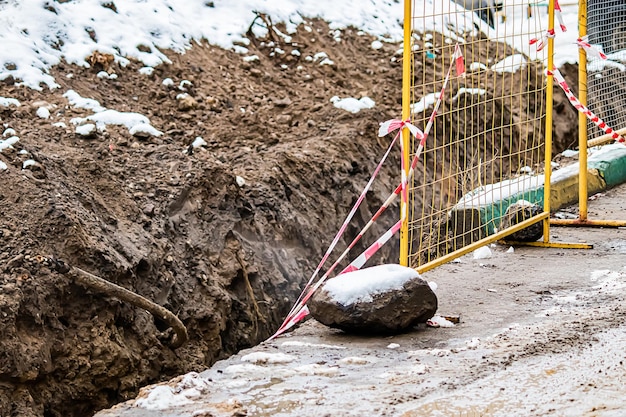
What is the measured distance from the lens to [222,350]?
6070 millimetres

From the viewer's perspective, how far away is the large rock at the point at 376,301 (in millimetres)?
4617

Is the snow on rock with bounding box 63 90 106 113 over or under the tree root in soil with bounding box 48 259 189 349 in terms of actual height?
over

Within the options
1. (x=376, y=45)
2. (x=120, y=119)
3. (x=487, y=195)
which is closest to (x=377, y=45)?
(x=376, y=45)

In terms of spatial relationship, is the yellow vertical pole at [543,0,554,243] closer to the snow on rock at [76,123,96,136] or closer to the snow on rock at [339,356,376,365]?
the snow on rock at [339,356,376,365]

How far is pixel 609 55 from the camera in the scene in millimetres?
11023

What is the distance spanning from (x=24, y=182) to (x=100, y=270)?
82 centimetres

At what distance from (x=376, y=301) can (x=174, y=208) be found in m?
2.39

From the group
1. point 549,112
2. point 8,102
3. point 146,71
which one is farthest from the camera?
point 146,71

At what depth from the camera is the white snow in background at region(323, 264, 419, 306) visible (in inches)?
182

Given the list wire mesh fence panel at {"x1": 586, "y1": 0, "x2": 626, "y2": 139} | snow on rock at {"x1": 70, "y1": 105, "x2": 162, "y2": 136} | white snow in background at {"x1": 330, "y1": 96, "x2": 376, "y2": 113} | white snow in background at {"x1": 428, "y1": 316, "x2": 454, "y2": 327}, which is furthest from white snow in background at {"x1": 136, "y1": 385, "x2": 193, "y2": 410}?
wire mesh fence panel at {"x1": 586, "y1": 0, "x2": 626, "y2": 139}

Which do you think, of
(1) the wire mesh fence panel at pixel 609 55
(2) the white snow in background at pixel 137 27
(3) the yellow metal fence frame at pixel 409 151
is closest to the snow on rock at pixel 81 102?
(2) the white snow in background at pixel 137 27

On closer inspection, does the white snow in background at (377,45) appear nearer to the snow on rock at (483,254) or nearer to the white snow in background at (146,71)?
the white snow in background at (146,71)

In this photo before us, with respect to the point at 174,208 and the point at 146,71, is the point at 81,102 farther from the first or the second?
the point at 174,208

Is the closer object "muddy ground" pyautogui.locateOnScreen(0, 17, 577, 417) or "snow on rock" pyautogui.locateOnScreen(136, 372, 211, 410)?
"snow on rock" pyautogui.locateOnScreen(136, 372, 211, 410)
